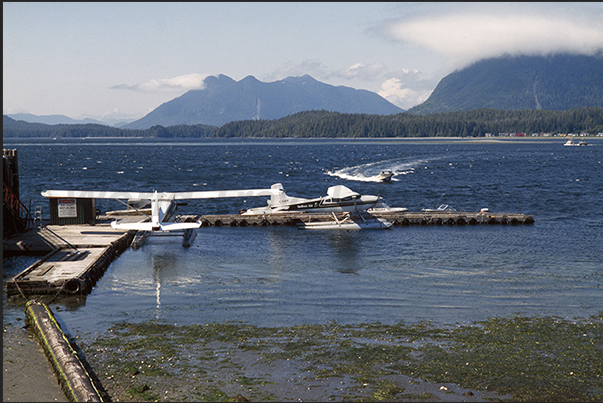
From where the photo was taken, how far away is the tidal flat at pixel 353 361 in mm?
14586

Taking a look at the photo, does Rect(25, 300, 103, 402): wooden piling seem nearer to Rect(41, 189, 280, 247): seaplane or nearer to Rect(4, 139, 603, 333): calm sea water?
Rect(4, 139, 603, 333): calm sea water

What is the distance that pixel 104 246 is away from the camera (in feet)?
102

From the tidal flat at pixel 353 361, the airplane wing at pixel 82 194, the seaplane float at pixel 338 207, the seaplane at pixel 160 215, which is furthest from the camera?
the seaplane float at pixel 338 207

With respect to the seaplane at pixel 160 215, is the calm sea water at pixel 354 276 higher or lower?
lower

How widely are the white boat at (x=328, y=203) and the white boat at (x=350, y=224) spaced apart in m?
0.84

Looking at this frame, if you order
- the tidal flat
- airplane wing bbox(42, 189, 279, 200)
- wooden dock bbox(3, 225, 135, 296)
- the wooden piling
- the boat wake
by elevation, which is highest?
airplane wing bbox(42, 189, 279, 200)

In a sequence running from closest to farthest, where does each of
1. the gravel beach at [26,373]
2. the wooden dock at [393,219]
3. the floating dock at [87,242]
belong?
1. the gravel beach at [26,373]
2. the floating dock at [87,242]
3. the wooden dock at [393,219]

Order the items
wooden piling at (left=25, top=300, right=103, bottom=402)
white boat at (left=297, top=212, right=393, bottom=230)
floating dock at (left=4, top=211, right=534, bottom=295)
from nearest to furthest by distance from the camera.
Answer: wooden piling at (left=25, top=300, right=103, bottom=402) < floating dock at (left=4, top=211, right=534, bottom=295) < white boat at (left=297, top=212, right=393, bottom=230)

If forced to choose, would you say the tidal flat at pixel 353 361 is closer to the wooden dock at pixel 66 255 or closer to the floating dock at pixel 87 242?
the wooden dock at pixel 66 255

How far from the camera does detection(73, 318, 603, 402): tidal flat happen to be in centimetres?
1459

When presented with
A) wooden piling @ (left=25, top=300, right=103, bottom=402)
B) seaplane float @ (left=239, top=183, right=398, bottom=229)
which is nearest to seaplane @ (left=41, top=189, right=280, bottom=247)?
seaplane float @ (left=239, top=183, right=398, bottom=229)

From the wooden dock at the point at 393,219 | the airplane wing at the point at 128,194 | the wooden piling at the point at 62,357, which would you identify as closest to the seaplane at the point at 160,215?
the airplane wing at the point at 128,194

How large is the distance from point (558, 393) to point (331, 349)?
628cm

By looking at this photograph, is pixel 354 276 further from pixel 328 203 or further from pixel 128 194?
pixel 128 194
